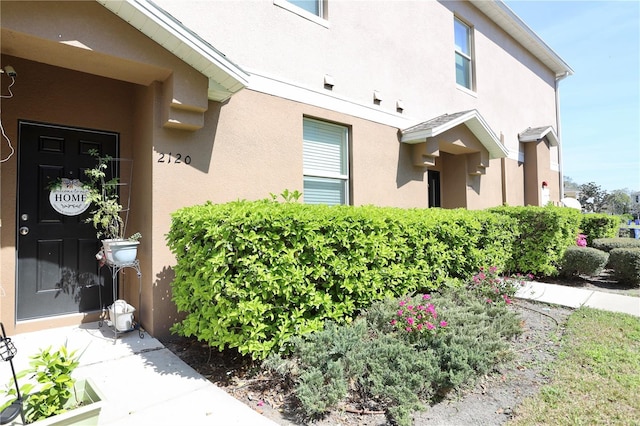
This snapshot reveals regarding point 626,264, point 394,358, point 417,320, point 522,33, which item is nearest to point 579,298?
point 626,264

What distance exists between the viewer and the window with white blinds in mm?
6445

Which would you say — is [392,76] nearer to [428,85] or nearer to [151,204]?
[428,85]

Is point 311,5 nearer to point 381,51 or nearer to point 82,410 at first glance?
point 381,51

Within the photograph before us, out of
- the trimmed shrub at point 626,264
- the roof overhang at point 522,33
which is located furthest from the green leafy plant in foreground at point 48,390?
the roof overhang at point 522,33

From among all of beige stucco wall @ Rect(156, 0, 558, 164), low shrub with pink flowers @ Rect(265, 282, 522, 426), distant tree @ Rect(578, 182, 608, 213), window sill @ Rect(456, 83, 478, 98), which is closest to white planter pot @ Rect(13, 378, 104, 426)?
low shrub with pink flowers @ Rect(265, 282, 522, 426)

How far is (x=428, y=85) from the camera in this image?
356 inches

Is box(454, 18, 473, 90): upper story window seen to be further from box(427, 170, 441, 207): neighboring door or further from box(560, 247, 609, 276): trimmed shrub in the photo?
box(560, 247, 609, 276): trimmed shrub

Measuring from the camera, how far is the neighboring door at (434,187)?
10328 mm

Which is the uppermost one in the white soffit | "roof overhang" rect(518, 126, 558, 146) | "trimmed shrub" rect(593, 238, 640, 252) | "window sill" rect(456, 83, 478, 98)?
"window sill" rect(456, 83, 478, 98)

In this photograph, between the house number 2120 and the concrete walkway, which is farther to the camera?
the house number 2120

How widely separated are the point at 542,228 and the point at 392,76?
200 inches

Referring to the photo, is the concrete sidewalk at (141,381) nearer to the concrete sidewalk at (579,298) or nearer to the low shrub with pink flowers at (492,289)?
the low shrub with pink flowers at (492,289)

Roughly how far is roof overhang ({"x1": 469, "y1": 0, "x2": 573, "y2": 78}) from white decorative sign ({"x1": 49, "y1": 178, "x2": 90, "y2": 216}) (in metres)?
11.6

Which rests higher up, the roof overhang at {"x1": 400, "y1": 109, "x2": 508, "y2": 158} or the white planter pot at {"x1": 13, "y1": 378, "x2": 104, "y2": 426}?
the roof overhang at {"x1": 400, "y1": 109, "x2": 508, "y2": 158}
